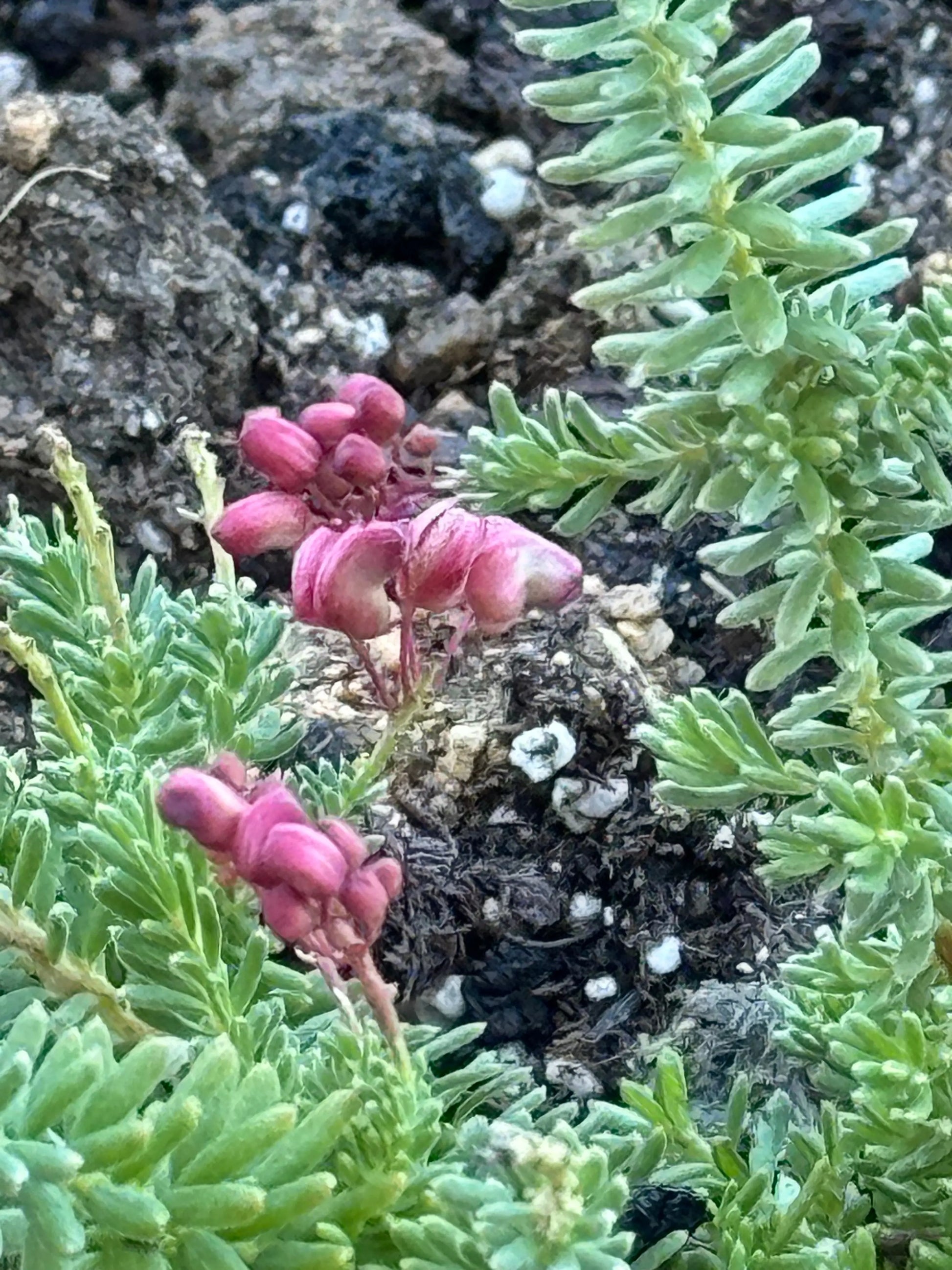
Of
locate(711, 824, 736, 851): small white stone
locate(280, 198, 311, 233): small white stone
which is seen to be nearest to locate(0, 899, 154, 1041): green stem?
locate(711, 824, 736, 851): small white stone

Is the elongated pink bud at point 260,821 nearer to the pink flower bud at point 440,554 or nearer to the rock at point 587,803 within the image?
the pink flower bud at point 440,554

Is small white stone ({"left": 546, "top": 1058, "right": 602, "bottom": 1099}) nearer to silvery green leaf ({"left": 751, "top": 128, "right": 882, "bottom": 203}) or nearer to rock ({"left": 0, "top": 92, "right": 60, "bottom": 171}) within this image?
silvery green leaf ({"left": 751, "top": 128, "right": 882, "bottom": 203})

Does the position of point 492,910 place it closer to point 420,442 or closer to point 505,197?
point 420,442

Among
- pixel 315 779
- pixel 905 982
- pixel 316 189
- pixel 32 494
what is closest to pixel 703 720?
pixel 905 982

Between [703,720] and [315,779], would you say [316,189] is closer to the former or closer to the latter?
[315,779]

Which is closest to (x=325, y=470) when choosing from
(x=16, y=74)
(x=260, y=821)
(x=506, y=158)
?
(x=260, y=821)

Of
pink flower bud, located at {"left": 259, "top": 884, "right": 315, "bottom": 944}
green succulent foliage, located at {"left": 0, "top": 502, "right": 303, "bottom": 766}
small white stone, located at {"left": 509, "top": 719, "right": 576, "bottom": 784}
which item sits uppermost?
pink flower bud, located at {"left": 259, "top": 884, "right": 315, "bottom": 944}
